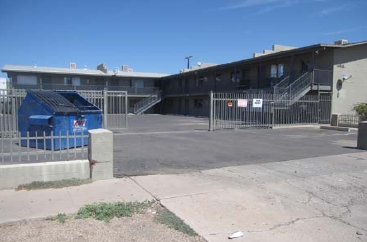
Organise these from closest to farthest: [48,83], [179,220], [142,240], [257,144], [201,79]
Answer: [142,240], [179,220], [257,144], [201,79], [48,83]

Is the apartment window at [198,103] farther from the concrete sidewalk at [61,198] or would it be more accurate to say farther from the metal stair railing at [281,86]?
the concrete sidewalk at [61,198]

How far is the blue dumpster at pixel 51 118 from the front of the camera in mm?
10844

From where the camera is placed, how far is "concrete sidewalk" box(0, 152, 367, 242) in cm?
470

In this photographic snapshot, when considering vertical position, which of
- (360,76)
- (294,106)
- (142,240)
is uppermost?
(360,76)

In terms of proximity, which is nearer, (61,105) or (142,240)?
(142,240)

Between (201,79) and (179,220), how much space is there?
125ft

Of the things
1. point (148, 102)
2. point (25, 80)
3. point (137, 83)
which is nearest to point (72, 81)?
point (25, 80)

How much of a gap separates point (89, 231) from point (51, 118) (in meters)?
7.10

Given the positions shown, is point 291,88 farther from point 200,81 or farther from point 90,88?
point 90,88

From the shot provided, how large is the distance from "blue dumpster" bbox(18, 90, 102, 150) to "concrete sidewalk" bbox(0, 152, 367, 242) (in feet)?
15.4

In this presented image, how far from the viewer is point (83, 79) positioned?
1877 inches

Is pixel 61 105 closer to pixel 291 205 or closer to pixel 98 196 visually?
pixel 98 196

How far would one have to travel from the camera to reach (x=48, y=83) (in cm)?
4528

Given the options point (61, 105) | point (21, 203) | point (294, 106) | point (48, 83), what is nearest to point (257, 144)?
point (61, 105)
